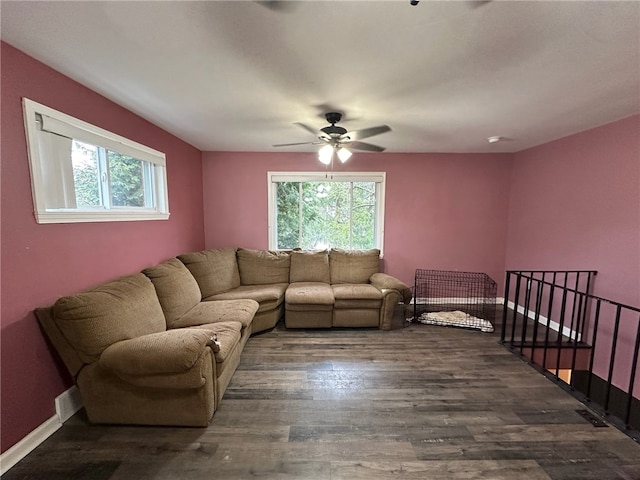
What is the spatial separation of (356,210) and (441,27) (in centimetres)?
312

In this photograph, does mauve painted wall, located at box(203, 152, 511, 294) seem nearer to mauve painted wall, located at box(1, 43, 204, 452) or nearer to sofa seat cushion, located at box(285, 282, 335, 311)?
sofa seat cushion, located at box(285, 282, 335, 311)

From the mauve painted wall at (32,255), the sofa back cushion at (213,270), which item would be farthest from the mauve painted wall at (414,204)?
the mauve painted wall at (32,255)

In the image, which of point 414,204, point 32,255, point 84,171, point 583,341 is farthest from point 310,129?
point 583,341

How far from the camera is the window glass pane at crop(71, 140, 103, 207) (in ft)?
6.73

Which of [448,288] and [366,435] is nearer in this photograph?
[366,435]

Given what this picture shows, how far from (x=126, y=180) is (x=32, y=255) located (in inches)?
48.6

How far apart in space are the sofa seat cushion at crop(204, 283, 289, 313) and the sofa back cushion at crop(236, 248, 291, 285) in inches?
12.1

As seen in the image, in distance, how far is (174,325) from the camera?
246 cm

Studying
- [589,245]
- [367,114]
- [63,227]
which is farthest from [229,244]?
[589,245]

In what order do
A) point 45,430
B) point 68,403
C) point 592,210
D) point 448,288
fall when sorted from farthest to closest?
point 448,288
point 592,210
point 68,403
point 45,430

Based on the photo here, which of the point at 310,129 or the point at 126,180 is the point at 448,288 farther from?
the point at 126,180

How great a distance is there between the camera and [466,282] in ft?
14.4

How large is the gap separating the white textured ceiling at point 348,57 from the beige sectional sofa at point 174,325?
1.52 meters

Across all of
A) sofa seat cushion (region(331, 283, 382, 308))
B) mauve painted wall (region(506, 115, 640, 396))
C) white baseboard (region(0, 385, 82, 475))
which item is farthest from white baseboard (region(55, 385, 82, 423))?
mauve painted wall (region(506, 115, 640, 396))
